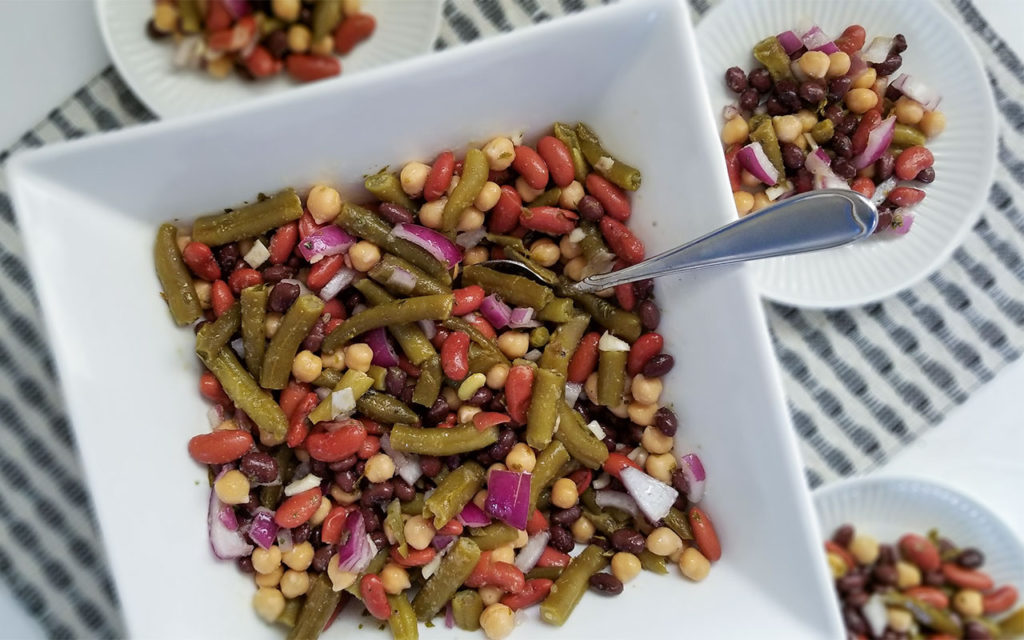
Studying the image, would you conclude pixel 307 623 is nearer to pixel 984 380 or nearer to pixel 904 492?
pixel 904 492

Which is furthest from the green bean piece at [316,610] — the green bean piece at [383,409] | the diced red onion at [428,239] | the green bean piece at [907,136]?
the green bean piece at [907,136]

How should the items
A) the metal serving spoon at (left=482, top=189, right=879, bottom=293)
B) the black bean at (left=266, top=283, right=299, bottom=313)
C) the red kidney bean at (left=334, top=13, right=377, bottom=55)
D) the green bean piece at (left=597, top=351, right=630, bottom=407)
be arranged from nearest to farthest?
1. the metal serving spoon at (left=482, top=189, right=879, bottom=293)
2. the black bean at (left=266, top=283, right=299, bottom=313)
3. the green bean piece at (left=597, top=351, right=630, bottom=407)
4. the red kidney bean at (left=334, top=13, right=377, bottom=55)

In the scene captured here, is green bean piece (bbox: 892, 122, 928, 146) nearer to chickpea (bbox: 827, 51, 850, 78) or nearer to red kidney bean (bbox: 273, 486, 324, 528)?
chickpea (bbox: 827, 51, 850, 78)

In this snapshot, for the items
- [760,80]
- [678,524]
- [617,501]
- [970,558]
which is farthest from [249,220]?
[970,558]

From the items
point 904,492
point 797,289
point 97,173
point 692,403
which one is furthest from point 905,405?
point 97,173

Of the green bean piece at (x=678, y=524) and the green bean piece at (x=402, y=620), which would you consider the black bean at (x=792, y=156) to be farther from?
the green bean piece at (x=402, y=620)

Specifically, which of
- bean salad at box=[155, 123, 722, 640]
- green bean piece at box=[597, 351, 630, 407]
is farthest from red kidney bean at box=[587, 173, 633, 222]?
green bean piece at box=[597, 351, 630, 407]
